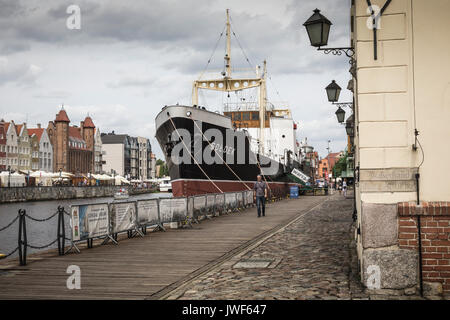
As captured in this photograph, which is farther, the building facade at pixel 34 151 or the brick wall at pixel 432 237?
the building facade at pixel 34 151

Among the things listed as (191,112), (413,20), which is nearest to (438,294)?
(413,20)

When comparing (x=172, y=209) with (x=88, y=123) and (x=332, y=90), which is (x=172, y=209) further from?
(x=88, y=123)

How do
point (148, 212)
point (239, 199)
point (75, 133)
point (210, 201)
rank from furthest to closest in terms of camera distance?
point (75, 133)
point (239, 199)
point (210, 201)
point (148, 212)

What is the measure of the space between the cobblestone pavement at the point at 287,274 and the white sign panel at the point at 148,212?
4035mm

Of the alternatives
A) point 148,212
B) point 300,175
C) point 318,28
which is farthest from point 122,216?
point 300,175

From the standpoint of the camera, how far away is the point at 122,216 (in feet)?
43.2

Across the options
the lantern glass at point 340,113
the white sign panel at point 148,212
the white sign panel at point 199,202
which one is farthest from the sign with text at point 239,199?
the white sign panel at point 148,212

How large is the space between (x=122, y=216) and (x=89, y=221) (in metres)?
1.67

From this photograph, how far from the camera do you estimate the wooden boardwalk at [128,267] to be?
22.5ft

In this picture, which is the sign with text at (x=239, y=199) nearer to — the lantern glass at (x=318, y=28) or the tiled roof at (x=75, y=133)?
the lantern glass at (x=318, y=28)

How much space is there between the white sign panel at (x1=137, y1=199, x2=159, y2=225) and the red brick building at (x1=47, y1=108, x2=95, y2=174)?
104398 mm

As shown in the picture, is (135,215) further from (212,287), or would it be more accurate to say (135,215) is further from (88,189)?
(88,189)

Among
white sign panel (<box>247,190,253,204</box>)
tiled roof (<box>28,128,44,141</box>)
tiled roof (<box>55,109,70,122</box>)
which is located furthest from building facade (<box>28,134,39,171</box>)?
white sign panel (<box>247,190,253,204</box>)
